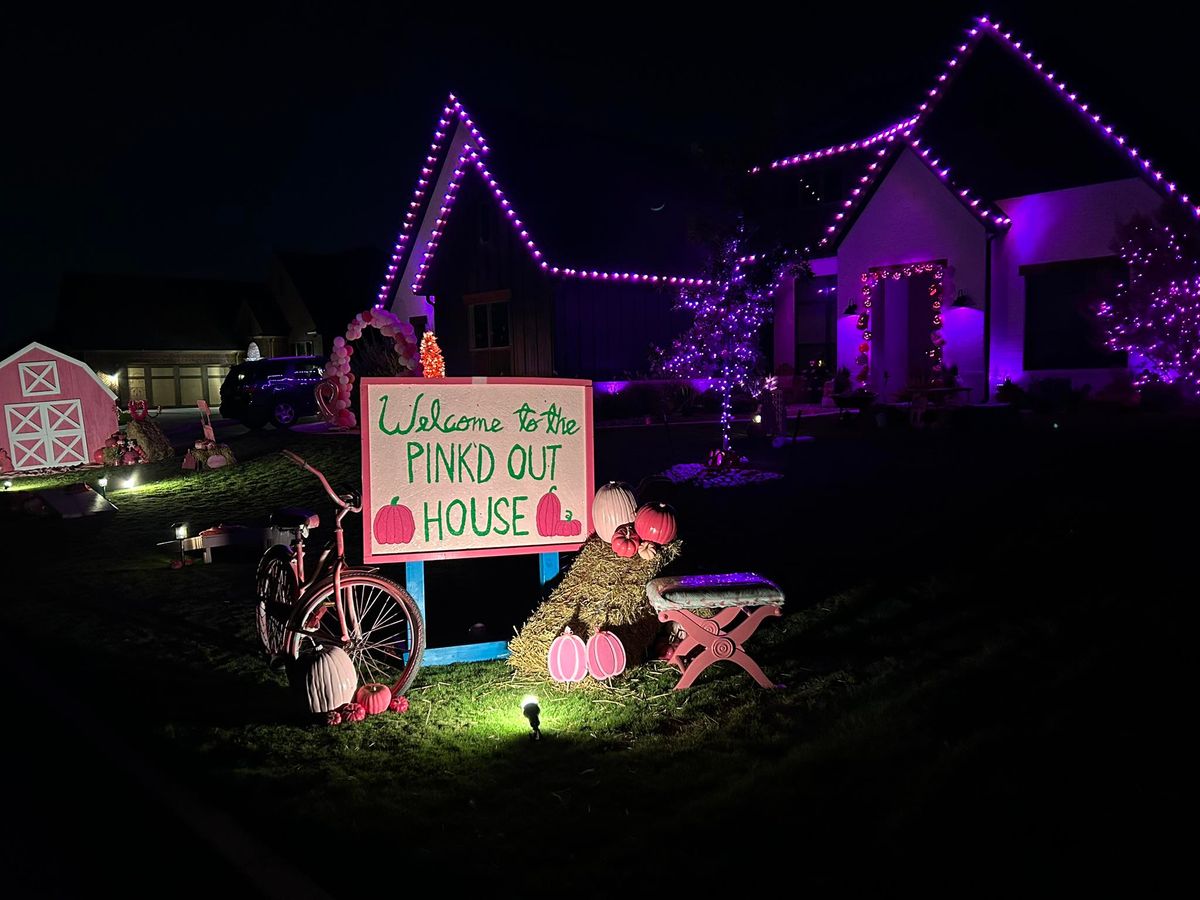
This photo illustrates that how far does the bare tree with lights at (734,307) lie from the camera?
12094mm

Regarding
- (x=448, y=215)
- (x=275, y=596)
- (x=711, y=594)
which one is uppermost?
(x=448, y=215)

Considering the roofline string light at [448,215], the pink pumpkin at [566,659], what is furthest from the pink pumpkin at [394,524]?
the roofline string light at [448,215]

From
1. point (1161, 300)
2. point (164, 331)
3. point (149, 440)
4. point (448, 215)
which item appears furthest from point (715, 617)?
point (164, 331)

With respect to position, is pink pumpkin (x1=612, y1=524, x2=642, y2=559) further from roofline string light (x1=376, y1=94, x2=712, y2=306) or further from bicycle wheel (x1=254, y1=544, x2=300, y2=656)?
roofline string light (x1=376, y1=94, x2=712, y2=306)

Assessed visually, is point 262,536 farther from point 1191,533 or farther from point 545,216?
point 545,216

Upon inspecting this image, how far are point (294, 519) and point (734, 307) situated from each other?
7840 mm

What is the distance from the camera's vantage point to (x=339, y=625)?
529 cm

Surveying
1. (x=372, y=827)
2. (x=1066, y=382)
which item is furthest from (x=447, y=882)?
(x=1066, y=382)

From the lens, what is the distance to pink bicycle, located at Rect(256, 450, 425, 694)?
16.9 feet

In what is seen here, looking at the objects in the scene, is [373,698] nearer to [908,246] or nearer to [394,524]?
[394,524]

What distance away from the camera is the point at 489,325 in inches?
893

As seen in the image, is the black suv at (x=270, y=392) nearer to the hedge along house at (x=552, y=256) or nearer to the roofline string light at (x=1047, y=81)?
the hedge along house at (x=552, y=256)

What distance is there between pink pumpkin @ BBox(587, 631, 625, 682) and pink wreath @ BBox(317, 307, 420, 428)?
2880mm

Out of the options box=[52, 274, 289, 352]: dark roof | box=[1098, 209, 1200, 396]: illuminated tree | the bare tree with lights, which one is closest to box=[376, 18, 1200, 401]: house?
box=[1098, 209, 1200, 396]: illuminated tree
